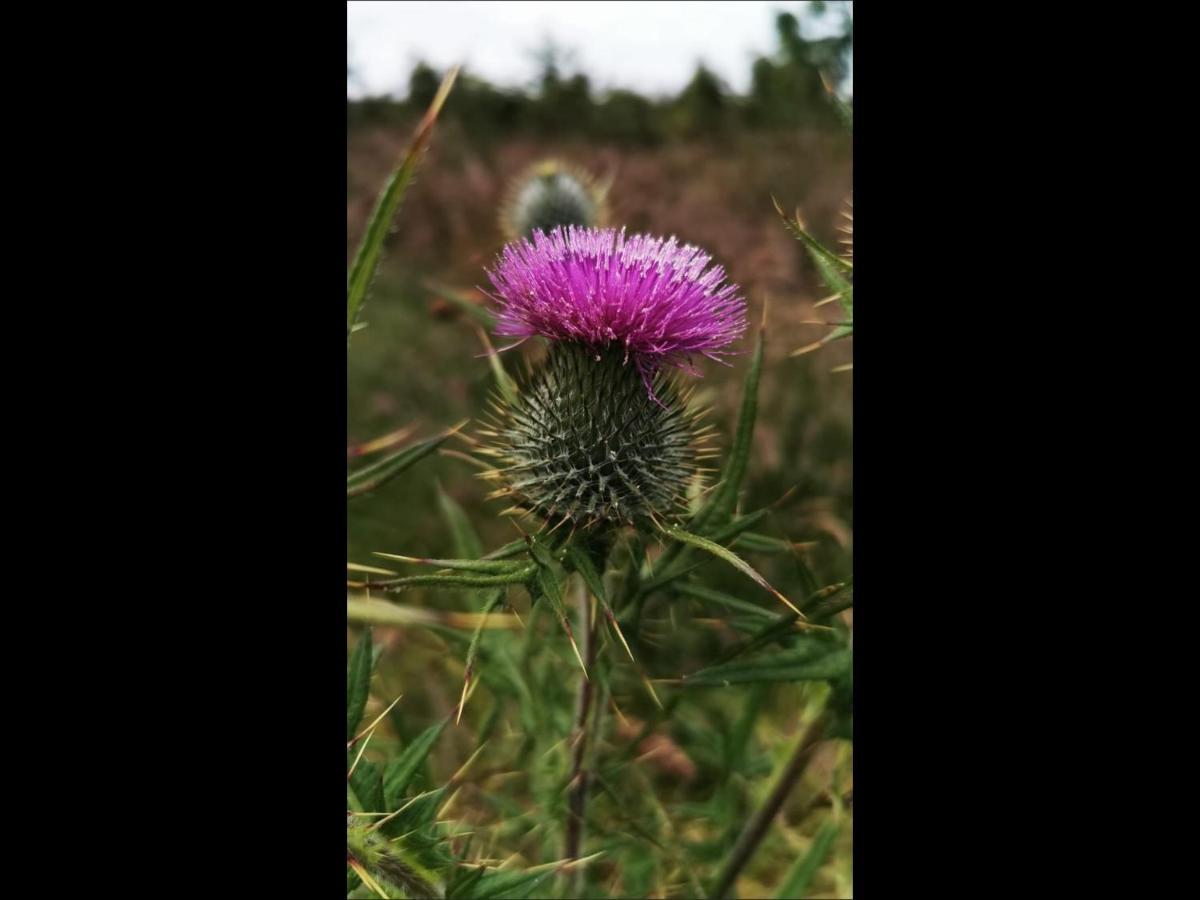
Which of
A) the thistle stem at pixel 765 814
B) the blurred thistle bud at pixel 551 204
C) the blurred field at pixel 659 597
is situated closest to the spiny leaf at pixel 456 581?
the blurred field at pixel 659 597

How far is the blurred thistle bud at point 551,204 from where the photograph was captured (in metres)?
4.41

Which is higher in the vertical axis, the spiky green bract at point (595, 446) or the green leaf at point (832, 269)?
the green leaf at point (832, 269)

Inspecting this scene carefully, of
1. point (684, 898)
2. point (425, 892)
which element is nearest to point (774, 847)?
point (684, 898)

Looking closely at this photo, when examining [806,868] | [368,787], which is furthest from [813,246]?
[806,868]

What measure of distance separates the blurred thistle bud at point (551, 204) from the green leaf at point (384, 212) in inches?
95.8

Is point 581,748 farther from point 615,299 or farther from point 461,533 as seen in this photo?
point 615,299

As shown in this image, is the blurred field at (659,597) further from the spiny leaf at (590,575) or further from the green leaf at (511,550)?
the green leaf at (511,550)

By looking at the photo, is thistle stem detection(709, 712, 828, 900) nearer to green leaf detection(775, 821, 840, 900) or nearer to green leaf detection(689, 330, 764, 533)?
green leaf detection(775, 821, 840, 900)

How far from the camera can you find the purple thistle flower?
2.06m

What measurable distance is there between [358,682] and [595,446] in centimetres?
79

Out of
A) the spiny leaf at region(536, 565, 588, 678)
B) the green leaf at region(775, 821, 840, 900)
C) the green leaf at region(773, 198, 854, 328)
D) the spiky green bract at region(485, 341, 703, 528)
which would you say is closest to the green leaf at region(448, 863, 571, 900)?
the spiny leaf at region(536, 565, 588, 678)

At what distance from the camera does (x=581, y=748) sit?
102 inches

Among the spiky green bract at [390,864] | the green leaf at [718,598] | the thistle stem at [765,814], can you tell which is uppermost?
the green leaf at [718,598]
